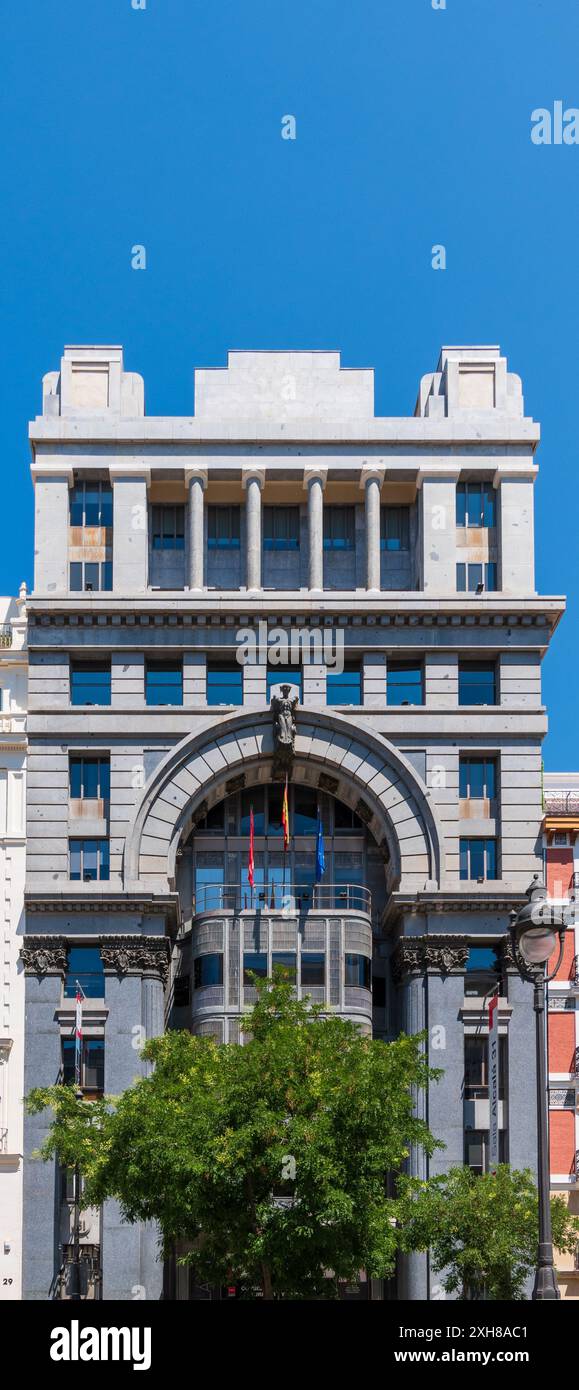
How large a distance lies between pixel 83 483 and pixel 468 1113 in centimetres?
2649

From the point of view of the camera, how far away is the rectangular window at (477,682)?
3263 inches

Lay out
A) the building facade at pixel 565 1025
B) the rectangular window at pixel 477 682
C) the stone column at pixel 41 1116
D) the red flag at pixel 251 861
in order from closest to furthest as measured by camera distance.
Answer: the stone column at pixel 41 1116, the red flag at pixel 251 861, the rectangular window at pixel 477 682, the building facade at pixel 565 1025

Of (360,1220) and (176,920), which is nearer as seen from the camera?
(360,1220)

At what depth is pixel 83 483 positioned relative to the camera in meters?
84.6

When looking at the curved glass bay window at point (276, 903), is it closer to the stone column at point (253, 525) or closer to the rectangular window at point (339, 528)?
the stone column at point (253, 525)

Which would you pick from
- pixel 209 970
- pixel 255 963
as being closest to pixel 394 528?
pixel 255 963

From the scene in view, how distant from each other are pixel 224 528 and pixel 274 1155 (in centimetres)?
3215

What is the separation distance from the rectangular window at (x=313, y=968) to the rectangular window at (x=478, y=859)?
5.94 metres

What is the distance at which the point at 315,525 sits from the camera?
83.4 metres

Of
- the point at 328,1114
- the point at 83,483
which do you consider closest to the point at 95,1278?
the point at 328,1114

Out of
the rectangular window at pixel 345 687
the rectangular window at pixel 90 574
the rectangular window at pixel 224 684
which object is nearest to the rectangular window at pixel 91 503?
the rectangular window at pixel 90 574

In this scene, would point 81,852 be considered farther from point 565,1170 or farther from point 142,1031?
point 565,1170
